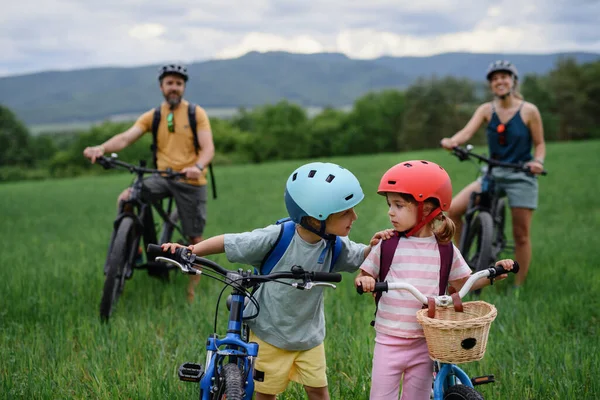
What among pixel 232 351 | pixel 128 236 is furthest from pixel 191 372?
pixel 128 236

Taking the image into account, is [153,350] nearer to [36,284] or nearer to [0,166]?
[36,284]

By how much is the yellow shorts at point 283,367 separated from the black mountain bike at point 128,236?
279 cm

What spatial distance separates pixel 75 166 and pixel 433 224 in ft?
271

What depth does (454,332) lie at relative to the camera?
9.41ft

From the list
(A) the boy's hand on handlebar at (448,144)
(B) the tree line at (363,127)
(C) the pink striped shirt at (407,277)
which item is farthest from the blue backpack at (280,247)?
(B) the tree line at (363,127)

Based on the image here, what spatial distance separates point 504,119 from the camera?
7.10 meters

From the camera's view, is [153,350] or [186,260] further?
[153,350]

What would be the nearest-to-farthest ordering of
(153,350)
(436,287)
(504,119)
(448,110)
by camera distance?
(436,287)
(153,350)
(504,119)
(448,110)

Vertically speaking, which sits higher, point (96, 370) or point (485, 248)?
point (485, 248)

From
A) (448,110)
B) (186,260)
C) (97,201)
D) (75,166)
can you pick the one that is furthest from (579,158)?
(75,166)

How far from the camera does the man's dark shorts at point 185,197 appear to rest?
6.98m

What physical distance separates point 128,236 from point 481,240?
3.50 meters

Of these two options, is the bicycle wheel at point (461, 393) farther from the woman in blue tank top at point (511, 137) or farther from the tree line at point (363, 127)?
the tree line at point (363, 127)

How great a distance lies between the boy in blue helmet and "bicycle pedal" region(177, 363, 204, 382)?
53 cm
